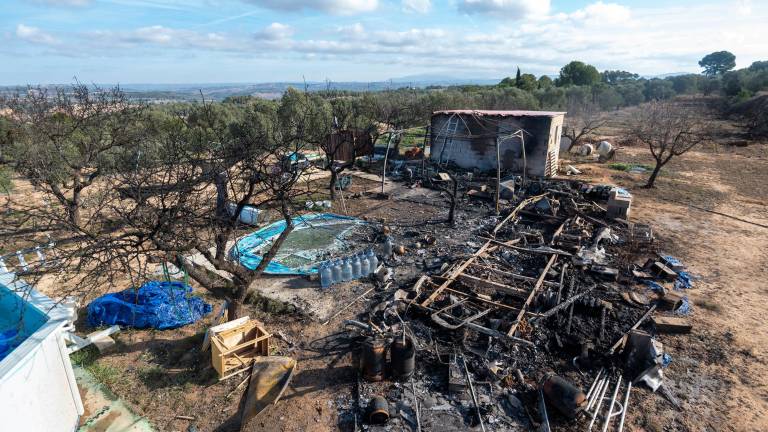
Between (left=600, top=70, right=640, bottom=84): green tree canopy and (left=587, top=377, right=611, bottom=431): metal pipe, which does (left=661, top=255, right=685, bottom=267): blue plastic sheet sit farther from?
(left=600, top=70, right=640, bottom=84): green tree canopy

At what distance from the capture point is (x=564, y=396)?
6.00 metres

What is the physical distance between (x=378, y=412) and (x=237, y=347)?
278 centimetres

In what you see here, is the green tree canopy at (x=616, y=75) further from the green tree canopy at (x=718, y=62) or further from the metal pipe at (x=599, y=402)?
the metal pipe at (x=599, y=402)

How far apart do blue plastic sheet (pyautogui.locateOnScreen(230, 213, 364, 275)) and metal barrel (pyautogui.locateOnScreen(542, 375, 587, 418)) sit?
5666 millimetres

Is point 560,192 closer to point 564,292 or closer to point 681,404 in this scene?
point 564,292

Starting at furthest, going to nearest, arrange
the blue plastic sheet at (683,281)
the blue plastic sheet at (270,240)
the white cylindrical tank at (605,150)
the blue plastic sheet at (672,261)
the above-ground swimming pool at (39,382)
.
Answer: the white cylindrical tank at (605,150) < the blue plastic sheet at (672,261) < the blue plastic sheet at (270,240) < the blue plastic sheet at (683,281) < the above-ground swimming pool at (39,382)

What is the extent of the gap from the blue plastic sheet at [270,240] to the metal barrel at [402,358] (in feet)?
11.2

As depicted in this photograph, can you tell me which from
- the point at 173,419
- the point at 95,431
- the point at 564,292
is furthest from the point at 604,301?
the point at 95,431

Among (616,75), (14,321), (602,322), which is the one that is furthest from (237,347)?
(616,75)

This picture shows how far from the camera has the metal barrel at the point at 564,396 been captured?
233 inches

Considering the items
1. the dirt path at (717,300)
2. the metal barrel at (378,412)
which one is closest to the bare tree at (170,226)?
the metal barrel at (378,412)

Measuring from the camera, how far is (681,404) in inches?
253

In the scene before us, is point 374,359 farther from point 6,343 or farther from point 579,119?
point 579,119

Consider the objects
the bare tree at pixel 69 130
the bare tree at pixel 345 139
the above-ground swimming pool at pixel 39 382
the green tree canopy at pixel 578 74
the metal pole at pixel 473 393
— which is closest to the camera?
the above-ground swimming pool at pixel 39 382
